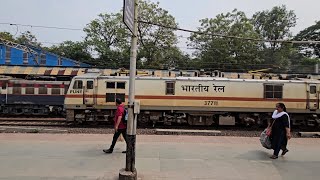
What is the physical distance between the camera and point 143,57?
167ft

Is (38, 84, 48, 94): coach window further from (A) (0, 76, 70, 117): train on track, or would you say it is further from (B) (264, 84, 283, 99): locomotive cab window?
(B) (264, 84, 283, 99): locomotive cab window

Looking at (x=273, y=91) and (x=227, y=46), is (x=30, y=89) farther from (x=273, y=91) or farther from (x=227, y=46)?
(x=227, y=46)

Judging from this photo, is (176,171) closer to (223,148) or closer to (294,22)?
(223,148)

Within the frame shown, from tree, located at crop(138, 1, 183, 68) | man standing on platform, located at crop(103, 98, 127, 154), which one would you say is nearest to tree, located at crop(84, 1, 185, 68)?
tree, located at crop(138, 1, 183, 68)

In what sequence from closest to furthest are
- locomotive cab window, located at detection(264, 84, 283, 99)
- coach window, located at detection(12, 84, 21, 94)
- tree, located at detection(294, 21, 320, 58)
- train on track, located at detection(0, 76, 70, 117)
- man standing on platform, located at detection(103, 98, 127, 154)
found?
1. man standing on platform, located at detection(103, 98, 127, 154)
2. locomotive cab window, located at detection(264, 84, 283, 99)
3. train on track, located at detection(0, 76, 70, 117)
4. coach window, located at detection(12, 84, 21, 94)
5. tree, located at detection(294, 21, 320, 58)

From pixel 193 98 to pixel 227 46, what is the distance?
30.5 metres

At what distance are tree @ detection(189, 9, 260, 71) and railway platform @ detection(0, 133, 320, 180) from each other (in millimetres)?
35475

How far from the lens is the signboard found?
7405 millimetres

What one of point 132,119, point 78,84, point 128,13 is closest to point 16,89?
point 78,84

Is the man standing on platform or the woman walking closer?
the woman walking

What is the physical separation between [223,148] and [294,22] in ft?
205

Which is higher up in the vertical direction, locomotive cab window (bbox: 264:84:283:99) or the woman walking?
locomotive cab window (bbox: 264:84:283:99)

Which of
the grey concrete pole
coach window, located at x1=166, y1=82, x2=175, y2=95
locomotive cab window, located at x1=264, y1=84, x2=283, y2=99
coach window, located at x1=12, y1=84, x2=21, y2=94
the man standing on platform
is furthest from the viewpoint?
coach window, located at x1=12, y1=84, x2=21, y2=94

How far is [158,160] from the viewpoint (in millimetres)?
10273
